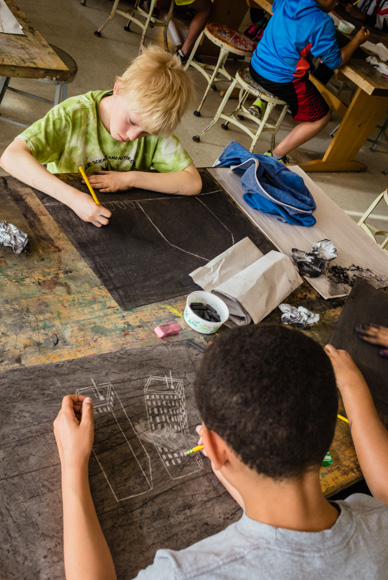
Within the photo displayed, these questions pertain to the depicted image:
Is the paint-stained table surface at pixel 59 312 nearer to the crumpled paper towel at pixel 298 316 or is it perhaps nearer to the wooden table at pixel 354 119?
the crumpled paper towel at pixel 298 316

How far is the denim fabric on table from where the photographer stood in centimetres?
189

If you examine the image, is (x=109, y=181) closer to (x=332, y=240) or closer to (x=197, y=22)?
(x=332, y=240)

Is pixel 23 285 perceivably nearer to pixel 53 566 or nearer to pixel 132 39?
pixel 53 566

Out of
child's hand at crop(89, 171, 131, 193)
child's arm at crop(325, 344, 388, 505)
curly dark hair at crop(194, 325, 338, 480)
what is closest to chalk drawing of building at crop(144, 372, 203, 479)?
curly dark hair at crop(194, 325, 338, 480)

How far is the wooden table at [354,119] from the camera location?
349cm

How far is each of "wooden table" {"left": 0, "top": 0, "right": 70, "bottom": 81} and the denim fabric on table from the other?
2.84ft

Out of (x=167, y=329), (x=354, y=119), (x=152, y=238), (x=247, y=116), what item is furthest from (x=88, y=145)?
(x=354, y=119)

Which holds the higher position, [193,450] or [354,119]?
[354,119]

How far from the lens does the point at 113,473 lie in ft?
3.02

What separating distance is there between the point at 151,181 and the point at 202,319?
67cm

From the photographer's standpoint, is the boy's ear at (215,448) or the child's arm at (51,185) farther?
the child's arm at (51,185)

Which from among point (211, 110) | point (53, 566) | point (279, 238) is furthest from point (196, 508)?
point (211, 110)

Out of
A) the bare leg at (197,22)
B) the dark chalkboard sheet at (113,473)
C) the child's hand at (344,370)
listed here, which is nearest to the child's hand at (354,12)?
the bare leg at (197,22)

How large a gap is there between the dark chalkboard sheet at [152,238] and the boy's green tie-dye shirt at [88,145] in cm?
16
